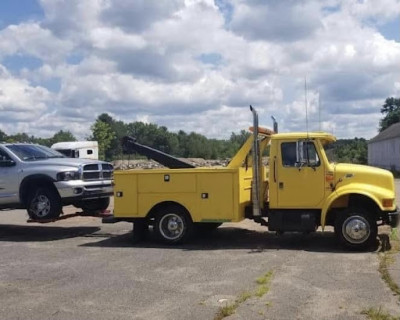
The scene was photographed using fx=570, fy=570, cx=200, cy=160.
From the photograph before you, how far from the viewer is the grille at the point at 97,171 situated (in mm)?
13812

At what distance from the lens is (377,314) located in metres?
6.56

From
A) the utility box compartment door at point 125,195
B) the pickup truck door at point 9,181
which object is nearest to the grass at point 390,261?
the utility box compartment door at point 125,195

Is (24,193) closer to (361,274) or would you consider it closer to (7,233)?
(7,233)

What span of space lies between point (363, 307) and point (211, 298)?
195cm

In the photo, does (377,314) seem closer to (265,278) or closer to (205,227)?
(265,278)

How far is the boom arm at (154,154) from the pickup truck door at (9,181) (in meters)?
2.66

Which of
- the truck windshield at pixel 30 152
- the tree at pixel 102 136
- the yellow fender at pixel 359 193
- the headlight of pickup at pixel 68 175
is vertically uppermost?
the tree at pixel 102 136

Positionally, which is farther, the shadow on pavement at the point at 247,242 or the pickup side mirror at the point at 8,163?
the pickup side mirror at the point at 8,163

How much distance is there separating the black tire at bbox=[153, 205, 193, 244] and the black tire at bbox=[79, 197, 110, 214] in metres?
2.60

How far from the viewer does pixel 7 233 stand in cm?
1520

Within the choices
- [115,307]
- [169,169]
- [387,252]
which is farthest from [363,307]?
[169,169]

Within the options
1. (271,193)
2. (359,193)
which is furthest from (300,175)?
(359,193)

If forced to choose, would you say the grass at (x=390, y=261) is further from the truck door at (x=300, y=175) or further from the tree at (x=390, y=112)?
the tree at (x=390, y=112)

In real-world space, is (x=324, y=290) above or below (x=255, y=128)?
below
